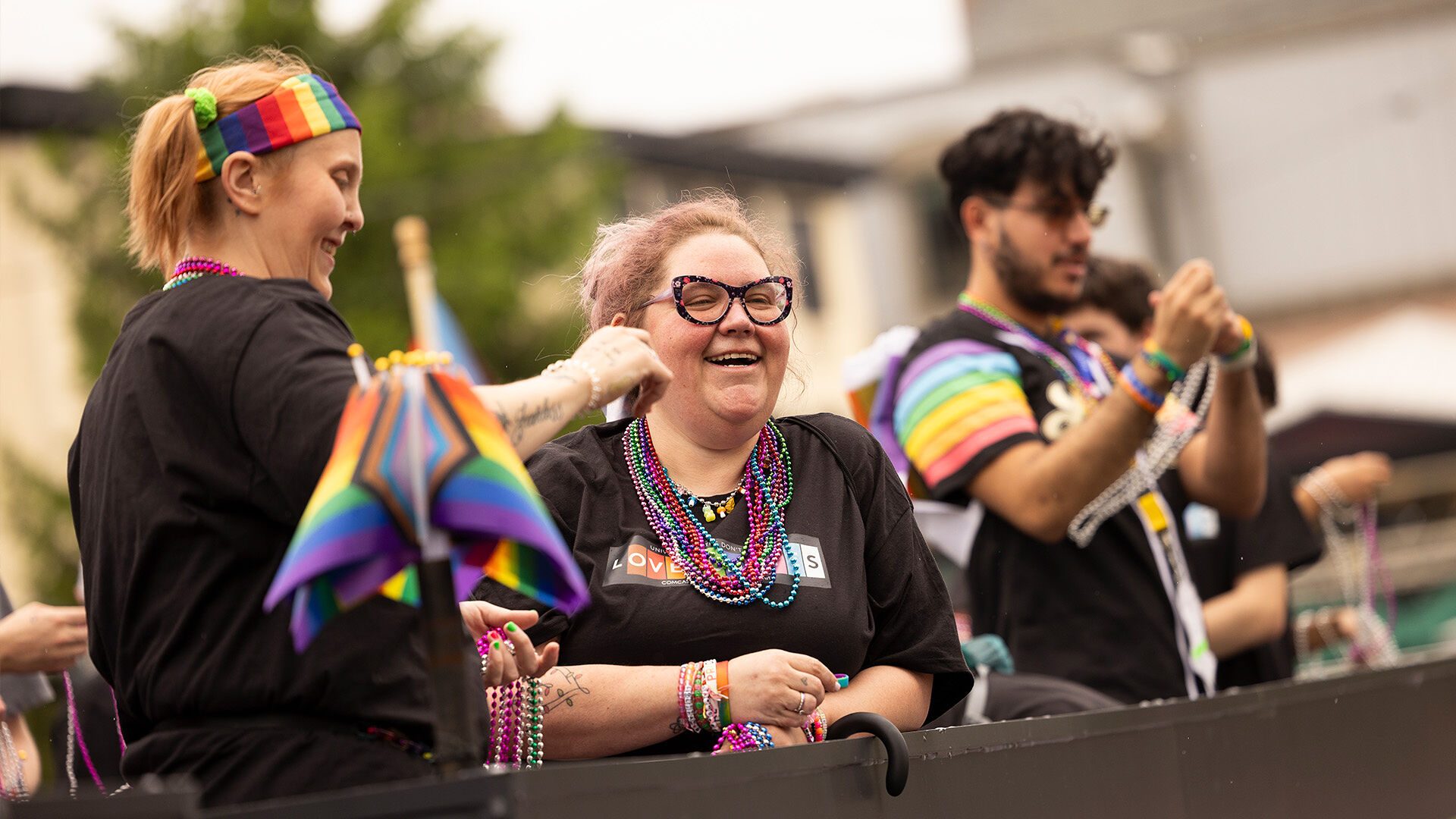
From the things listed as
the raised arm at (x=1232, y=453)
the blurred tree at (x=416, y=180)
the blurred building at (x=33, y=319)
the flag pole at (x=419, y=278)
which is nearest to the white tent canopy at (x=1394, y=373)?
the blurred tree at (x=416, y=180)

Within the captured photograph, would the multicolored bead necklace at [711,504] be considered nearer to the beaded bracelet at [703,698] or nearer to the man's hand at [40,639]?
the beaded bracelet at [703,698]

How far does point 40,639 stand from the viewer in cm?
323

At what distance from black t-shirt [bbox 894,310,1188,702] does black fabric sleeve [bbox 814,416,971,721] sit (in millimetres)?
902

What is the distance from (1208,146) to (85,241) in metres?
20.8

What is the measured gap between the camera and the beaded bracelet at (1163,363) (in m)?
3.44

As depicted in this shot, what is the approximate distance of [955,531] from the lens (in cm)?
385

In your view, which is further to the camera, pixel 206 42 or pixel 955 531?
pixel 206 42

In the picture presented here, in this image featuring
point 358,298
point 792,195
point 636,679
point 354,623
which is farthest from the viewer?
point 792,195

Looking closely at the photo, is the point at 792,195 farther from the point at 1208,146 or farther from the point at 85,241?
the point at 85,241

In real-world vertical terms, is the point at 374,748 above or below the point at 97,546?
below

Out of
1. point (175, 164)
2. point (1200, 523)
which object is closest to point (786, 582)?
point (175, 164)

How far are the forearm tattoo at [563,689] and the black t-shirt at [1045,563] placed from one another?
1.45 metres

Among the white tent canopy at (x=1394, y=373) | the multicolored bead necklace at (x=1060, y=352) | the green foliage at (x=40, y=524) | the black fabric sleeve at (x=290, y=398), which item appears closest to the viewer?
the black fabric sleeve at (x=290, y=398)

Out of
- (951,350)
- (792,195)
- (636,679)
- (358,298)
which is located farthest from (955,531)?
(792,195)
